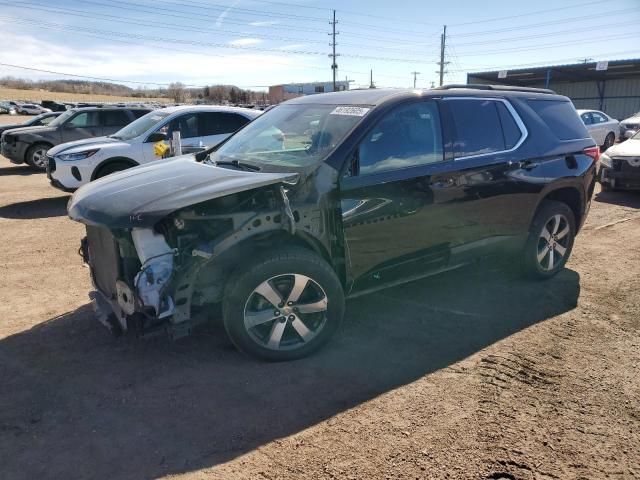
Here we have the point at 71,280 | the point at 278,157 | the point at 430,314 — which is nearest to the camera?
the point at 278,157

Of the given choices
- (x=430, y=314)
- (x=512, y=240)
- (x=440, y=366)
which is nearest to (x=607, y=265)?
(x=512, y=240)

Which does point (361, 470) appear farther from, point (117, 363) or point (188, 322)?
point (117, 363)

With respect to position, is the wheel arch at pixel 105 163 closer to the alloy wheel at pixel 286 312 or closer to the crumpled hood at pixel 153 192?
the crumpled hood at pixel 153 192

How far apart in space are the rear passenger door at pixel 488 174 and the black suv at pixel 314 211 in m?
0.01

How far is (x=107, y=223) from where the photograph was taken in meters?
3.12

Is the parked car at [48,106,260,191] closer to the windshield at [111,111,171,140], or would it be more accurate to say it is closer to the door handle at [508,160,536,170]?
the windshield at [111,111,171,140]

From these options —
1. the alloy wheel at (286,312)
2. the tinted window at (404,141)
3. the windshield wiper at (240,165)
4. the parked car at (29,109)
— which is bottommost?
the alloy wheel at (286,312)

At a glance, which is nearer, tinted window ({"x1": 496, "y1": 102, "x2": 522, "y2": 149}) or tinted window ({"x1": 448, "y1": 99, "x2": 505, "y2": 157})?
tinted window ({"x1": 448, "y1": 99, "x2": 505, "y2": 157})

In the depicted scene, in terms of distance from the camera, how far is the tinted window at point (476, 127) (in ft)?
13.6

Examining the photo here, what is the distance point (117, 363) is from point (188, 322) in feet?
2.49

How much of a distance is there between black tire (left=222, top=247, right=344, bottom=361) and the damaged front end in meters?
0.16

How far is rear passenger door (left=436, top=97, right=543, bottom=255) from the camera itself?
412 centimetres

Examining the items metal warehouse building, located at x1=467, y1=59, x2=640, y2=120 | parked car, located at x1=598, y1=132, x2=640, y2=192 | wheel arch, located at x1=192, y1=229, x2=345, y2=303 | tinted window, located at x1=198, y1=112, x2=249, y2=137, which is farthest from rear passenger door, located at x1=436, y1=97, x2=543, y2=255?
metal warehouse building, located at x1=467, y1=59, x2=640, y2=120

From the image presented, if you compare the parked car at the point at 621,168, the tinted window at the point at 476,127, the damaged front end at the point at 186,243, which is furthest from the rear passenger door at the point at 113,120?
the parked car at the point at 621,168
